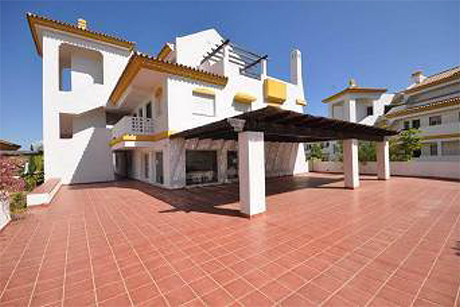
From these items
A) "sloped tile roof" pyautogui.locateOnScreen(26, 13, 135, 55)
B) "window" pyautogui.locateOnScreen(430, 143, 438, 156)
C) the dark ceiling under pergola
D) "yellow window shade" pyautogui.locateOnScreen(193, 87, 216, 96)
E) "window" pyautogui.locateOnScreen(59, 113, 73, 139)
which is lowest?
"window" pyautogui.locateOnScreen(430, 143, 438, 156)

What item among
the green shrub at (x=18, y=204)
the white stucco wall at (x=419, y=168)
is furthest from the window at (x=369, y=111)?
the green shrub at (x=18, y=204)

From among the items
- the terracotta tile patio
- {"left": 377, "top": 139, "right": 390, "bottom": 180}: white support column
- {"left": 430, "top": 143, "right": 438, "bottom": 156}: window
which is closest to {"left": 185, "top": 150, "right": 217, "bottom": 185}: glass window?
the terracotta tile patio

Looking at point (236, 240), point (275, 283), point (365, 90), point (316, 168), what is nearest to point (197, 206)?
point (236, 240)

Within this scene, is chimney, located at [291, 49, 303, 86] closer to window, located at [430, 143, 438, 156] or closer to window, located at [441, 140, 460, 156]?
window, located at [430, 143, 438, 156]

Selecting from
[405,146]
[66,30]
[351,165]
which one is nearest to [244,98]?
[351,165]

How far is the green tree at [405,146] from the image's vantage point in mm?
14477

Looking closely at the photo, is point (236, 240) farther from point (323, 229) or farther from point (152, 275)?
point (323, 229)

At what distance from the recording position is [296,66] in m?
15.9

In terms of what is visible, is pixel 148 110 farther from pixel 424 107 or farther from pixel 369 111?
pixel 369 111

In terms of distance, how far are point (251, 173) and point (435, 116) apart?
77.7ft

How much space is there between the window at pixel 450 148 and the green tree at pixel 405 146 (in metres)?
6.26

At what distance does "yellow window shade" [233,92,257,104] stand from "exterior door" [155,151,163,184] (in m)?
5.64

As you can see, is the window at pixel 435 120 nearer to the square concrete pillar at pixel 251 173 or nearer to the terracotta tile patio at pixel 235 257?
the terracotta tile patio at pixel 235 257

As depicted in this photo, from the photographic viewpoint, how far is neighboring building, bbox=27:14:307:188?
9977mm
